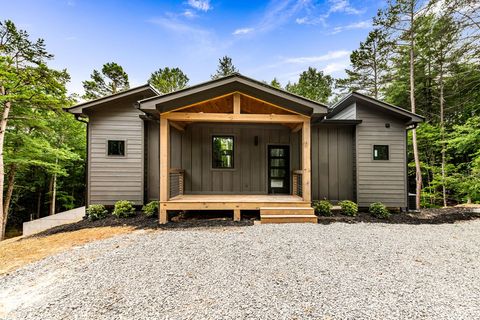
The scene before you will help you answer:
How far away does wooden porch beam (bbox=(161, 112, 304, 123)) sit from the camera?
4852 mm

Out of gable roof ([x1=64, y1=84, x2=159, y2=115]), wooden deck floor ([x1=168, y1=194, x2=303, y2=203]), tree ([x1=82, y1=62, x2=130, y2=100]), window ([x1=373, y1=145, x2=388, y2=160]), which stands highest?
tree ([x1=82, y1=62, x2=130, y2=100])

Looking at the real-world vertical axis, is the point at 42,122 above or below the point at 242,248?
above

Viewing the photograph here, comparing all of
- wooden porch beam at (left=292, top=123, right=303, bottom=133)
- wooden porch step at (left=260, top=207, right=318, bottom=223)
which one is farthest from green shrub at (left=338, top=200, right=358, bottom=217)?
wooden porch beam at (left=292, top=123, right=303, bottom=133)

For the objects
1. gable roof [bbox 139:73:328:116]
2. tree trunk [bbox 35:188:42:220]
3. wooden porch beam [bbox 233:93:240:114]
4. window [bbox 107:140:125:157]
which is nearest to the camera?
gable roof [bbox 139:73:328:116]

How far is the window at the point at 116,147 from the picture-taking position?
6227mm

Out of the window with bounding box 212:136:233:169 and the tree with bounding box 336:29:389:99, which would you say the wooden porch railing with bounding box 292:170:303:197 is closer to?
the window with bounding box 212:136:233:169

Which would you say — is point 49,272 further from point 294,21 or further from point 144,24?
point 294,21

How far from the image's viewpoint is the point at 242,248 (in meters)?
3.33

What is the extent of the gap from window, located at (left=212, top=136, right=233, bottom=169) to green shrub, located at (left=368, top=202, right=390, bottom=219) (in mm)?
4495

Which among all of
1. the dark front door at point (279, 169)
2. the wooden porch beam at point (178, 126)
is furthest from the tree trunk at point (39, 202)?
the dark front door at point (279, 169)

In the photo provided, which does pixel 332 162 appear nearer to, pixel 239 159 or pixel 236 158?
pixel 239 159

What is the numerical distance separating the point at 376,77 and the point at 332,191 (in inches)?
438

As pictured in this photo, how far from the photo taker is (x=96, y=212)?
18.8 feet

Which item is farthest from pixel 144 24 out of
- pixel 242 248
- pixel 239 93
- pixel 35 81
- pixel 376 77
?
pixel 376 77
